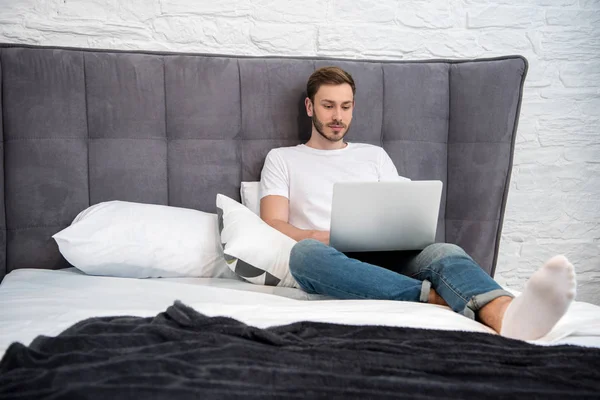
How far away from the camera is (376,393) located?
0.85 metres

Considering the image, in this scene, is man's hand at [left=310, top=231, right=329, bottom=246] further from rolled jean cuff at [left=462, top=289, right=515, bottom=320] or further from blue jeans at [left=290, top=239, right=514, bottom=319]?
rolled jean cuff at [left=462, top=289, right=515, bottom=320]

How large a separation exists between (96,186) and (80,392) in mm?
1383

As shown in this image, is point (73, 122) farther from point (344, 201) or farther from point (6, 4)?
point (344, 201)

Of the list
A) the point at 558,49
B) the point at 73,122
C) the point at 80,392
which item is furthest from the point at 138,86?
the point at 558,49

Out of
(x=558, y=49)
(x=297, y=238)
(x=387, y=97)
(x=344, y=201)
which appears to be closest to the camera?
(x=344, y=201)

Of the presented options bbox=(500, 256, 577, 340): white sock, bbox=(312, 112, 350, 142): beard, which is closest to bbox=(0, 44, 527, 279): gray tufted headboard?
bbox=(312, 112, 350, 142): beard

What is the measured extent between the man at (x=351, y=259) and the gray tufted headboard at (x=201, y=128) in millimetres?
122

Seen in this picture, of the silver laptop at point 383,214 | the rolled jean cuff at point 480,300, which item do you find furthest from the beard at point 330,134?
the rolled jean cuff at point 480,300

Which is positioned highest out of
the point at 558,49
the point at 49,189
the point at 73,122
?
the point at 558,49

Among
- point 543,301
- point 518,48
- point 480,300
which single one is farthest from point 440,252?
point 518,48

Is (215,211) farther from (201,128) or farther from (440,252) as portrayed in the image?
(440,252)

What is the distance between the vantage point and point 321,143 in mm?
2254

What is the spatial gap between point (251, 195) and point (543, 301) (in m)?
1.27

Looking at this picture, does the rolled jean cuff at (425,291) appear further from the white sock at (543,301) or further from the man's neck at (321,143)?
the man's neck at (321,143)
